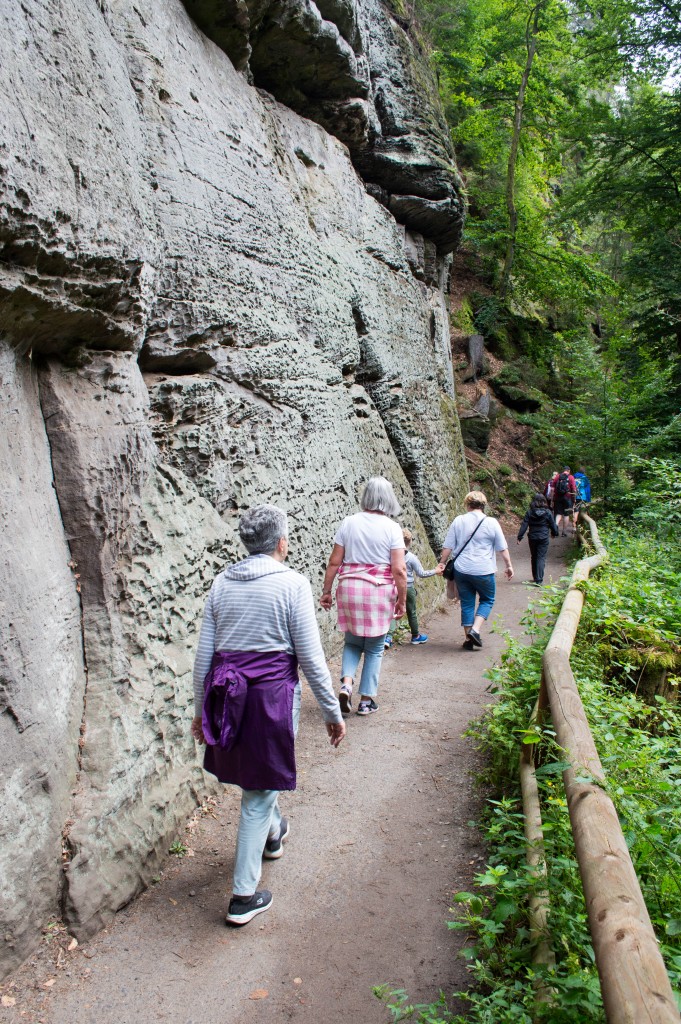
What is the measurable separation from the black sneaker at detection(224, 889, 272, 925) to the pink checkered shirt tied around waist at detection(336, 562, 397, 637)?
2420mm

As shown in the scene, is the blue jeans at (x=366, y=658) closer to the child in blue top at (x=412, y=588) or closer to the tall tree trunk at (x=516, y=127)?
the child in blue top at (x=412, y=588)

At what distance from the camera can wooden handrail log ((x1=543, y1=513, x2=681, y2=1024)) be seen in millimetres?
1583

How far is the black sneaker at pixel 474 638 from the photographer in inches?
308

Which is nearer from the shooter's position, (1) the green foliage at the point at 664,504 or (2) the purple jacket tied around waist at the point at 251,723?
(2) the purple jacket tied around waist at the point at 251,723

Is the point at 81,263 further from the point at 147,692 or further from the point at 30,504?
the point at 147,692

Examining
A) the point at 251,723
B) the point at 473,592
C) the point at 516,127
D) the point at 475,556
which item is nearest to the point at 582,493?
the point at 473,592

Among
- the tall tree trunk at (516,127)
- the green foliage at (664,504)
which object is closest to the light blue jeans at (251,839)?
the green foliage at (664,504)

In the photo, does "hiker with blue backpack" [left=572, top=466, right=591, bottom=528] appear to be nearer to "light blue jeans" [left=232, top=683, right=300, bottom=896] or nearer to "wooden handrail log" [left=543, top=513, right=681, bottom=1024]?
"wooden handrail log" [left=543, top=513, right=681, bottom=1024]

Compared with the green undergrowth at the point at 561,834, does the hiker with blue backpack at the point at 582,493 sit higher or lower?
higher

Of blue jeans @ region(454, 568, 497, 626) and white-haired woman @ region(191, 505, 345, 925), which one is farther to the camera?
blue jeans @ region(454, 568, 497, 626)

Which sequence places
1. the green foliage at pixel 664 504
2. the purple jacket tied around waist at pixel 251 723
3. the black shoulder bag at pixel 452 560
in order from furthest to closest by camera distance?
the green foliage at pixel 664 504 → the black shoulder bag at pixel 452 560 → the purple jacket tied around waist at pixel 251 723

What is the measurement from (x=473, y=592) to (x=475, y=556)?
1.52 feet

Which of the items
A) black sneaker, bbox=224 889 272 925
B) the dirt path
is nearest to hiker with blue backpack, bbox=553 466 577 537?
the dirt path

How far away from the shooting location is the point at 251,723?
3.17 metres
